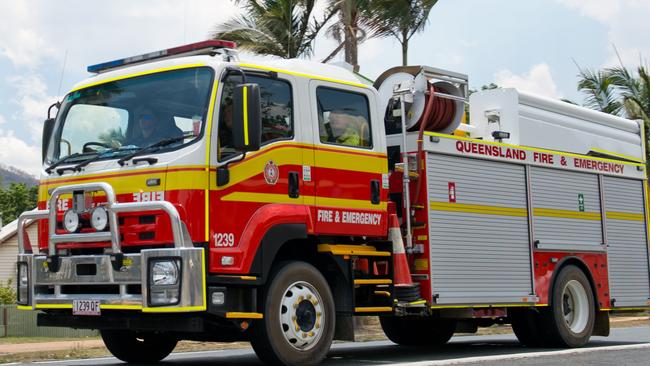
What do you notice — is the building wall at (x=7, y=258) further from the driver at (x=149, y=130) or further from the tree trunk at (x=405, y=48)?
the driver at (x=149, y=130)

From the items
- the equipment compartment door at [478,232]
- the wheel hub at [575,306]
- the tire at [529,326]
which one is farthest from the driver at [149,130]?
the wheel hub at [575,306]

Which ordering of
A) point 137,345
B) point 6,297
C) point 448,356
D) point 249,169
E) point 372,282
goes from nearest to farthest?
point 249,169
point 372,282
point 137,345
point 448,356
point 6,297

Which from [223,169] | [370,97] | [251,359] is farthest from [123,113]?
[251,359]

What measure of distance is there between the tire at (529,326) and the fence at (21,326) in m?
11.7

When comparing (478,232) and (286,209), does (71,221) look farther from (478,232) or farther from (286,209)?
(478,232)

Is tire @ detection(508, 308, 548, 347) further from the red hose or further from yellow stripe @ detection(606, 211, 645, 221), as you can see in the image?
the red hose

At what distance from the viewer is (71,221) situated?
30.5 ft

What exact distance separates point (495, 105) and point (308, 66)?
13.1ft

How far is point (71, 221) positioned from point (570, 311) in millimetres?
7502

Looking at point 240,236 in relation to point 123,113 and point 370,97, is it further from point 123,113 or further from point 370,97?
point 370,97

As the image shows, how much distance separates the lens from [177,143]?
29.7ft

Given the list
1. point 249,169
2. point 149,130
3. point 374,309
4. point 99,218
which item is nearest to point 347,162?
point 249,169

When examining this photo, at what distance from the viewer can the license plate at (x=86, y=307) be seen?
9008 millimetres

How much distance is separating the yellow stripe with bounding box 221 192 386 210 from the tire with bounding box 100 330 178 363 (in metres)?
2.48
